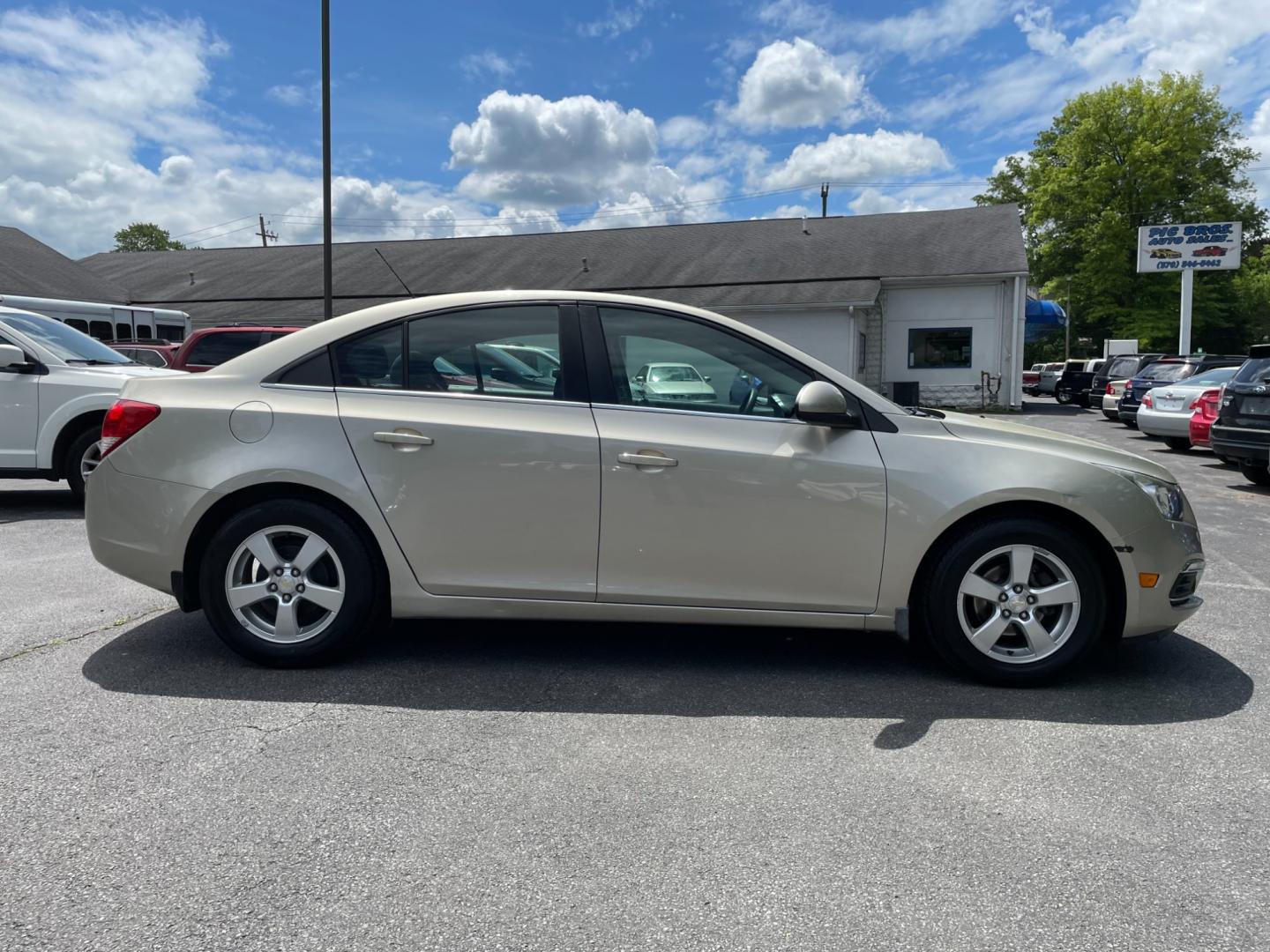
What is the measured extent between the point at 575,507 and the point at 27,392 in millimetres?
6530

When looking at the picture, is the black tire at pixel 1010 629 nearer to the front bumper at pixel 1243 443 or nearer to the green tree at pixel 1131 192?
the front bumper at pixel 1243 443

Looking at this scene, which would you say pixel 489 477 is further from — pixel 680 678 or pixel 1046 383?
pixel 1046 383

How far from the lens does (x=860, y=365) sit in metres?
26.9

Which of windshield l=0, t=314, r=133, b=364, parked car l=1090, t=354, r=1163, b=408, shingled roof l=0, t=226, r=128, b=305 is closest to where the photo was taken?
windshield l=0, t=314, r=133, b=364

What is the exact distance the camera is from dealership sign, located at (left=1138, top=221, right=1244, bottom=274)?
97.2 ft

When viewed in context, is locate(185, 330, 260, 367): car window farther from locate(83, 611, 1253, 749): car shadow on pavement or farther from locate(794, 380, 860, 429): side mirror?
locate(794, 380, 860, 429): side mirror

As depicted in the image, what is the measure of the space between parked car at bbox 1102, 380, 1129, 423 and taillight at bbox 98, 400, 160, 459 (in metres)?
20.3

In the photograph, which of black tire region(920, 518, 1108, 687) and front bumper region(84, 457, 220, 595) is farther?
front bumper region(84, 457, 220, 595)

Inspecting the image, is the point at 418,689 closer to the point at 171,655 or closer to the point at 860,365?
the point at 171,655

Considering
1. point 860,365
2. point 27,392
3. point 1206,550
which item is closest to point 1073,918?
point 1206,550

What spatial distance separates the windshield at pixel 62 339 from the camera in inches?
324

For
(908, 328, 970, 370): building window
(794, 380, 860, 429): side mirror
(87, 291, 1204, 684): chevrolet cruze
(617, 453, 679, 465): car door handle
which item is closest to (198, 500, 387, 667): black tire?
(87, 291, 1204, 684): chevrolet cruze

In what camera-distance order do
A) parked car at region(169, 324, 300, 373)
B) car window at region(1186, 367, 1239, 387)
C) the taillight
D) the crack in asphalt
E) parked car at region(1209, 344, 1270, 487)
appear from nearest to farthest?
1. the taillight
2. the crack in asphalt
3. parked car at region(1209, 344, 1270, 487)
4. parked car at region(169, 324, 300, 373)
5. car window at region(1186, 367, 1239, 387)

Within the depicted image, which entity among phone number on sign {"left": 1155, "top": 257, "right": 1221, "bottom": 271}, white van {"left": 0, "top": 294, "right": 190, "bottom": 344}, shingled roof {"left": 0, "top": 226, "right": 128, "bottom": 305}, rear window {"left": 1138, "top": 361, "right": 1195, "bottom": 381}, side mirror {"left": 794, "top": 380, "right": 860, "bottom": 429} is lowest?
side mirror {"left": 794, "top": 380, "right": 860, "bottom": 429}
